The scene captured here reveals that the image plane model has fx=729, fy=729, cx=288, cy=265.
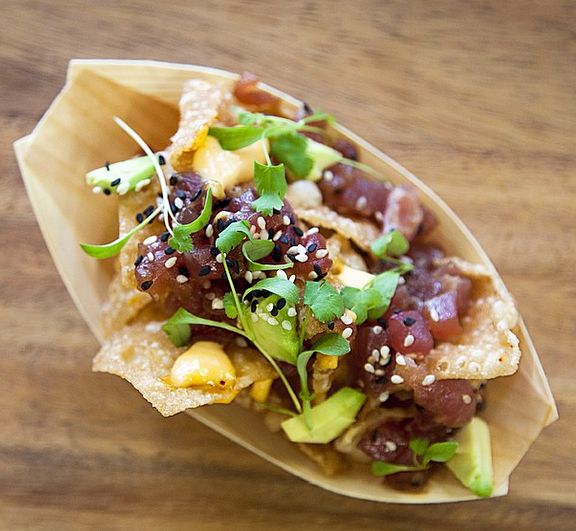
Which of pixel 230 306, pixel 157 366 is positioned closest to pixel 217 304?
pixel 230 306

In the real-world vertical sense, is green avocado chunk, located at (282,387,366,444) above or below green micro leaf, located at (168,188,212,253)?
below

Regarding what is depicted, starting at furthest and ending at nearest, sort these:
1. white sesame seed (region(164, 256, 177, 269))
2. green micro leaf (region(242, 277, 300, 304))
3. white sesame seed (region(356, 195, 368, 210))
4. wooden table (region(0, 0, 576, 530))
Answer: wooden table (region(0, 0, 576, 530))
white sesame seed (region(356, 195, 368, 210))
white sesame seed (region(164, 256, 177, 269))
green micro leaf (region(242, 277, 300, 304))

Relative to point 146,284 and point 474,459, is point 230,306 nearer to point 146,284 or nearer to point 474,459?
point 146,284

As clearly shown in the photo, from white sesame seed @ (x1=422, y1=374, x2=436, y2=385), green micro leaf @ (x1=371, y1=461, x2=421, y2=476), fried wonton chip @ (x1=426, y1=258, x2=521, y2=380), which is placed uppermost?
fried wonton chip @ (x1=426, y1=258, x2=521, y2=380)

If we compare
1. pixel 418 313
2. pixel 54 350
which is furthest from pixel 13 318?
pixel 418 313

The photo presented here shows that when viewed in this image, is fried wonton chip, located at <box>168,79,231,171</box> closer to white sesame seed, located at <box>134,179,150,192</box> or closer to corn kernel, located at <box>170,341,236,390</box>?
white sesame seed, located at <box>134,179,150,192</box>

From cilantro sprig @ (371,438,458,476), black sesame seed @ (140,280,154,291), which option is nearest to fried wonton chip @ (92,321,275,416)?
black sesame seed @ (140,280,154,291)

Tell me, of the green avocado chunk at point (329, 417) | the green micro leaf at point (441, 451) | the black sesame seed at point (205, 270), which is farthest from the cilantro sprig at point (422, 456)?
the black sesame seed at point (205, 270)
